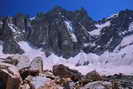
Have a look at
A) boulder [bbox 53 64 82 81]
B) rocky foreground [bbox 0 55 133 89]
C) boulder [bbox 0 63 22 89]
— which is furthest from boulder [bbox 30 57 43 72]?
boulder [bbox 0 63 22 89]

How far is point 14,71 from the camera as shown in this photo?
1186cm

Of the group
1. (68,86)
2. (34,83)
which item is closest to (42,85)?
(34,83)

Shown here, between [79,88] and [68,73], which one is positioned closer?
[79,88]

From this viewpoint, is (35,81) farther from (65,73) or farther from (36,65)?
(65,73)

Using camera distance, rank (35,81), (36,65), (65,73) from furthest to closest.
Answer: (65,73) < (36,65) < (35,81)

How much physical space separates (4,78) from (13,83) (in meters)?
0.64

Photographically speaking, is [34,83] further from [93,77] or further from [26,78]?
[93,77]

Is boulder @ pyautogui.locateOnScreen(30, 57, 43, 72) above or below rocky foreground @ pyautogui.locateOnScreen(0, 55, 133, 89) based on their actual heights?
above

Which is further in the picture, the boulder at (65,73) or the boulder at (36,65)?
the boulder at (65,73)

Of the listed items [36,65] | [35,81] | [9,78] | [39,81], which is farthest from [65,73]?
[9,78]

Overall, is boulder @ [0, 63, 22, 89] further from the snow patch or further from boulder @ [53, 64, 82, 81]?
boulder @ [53, 64, 82, 81]

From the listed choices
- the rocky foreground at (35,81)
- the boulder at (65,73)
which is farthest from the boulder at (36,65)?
the boulder at (65,73)

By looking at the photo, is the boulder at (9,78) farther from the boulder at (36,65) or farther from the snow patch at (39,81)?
the boulder at (36,65)

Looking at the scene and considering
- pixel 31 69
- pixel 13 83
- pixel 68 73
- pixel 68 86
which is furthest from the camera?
pixel 68 73
